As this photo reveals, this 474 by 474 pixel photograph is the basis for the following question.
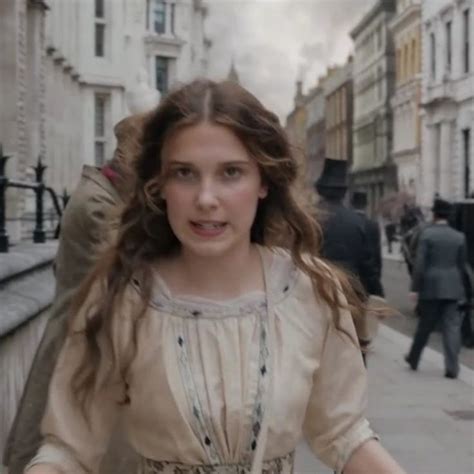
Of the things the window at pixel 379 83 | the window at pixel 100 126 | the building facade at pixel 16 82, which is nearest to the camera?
the building facade at pixel 16 82

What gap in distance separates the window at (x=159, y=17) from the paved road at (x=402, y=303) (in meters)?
28.2

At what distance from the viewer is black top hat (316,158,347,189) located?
865 cm

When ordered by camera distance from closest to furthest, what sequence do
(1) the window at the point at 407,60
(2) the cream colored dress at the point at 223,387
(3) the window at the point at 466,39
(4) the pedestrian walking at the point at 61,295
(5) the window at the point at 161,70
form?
(2) the cream colored dress at the point at 223,387 → (4) the pedestrian walking at the point at 61,295 → (3) the window at the point at 466,39 → (5) the window at the point at 161,70 → (1) the window at the point at 407,60

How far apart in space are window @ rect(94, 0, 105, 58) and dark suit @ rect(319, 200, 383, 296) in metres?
34.4

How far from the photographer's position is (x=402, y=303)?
20.5 metres

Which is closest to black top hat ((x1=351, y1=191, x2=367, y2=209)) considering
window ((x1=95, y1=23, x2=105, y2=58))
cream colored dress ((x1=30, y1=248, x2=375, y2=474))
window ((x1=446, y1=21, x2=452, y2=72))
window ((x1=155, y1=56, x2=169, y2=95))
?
cream colored dress ((x1=30, y1=248, x2=375, y2=474))

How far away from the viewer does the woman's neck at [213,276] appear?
7.43ft

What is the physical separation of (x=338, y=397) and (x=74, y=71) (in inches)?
1244

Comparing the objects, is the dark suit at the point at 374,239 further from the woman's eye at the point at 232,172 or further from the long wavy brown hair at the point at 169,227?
the woman's eye at the point at 232,172

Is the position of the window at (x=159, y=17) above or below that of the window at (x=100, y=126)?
above

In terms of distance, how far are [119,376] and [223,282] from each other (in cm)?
27

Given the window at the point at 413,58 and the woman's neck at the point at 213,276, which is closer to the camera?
the woman's neck at the point at 213,276

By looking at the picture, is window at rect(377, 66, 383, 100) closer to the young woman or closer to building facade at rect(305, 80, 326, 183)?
building facade at rect(305, 80, 326, 183)

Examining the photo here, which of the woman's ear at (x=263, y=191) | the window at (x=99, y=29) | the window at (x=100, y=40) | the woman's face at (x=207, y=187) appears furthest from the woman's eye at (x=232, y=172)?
the window at (x=100, y=40)
